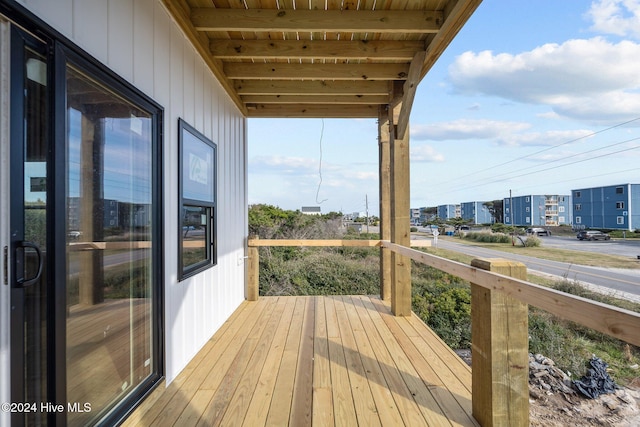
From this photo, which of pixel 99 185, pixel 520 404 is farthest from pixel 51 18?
pixel 520 404

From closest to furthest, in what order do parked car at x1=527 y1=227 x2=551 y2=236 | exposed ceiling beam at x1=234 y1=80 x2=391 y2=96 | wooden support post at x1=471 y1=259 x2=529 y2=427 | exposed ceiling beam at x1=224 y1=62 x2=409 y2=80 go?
wooden support post at x1=471 y1=259 x2=529 y2=427, exposed ceiling beam at x1=224 y1=62 x2=409 y2=80, exposed ceiling beam at x1=234 y1=80 x2=391 y2=96, parked car at x1=527 y1=227 x2=551 y2=236

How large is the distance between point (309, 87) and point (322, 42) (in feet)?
2.69

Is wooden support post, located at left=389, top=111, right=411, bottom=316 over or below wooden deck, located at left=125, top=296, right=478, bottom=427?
over

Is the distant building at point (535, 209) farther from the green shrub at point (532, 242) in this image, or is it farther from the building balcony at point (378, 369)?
the building balcony at point (378, 369)

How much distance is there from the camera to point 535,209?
34.7 ft

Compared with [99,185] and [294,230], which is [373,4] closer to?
[99,185]

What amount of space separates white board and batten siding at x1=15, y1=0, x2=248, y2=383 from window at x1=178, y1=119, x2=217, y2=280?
91mm

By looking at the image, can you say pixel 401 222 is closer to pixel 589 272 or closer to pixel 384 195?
pixel 384 195

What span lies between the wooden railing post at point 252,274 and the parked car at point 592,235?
6.29 m

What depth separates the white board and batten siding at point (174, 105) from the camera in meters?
1.40

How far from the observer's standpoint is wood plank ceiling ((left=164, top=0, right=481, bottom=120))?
235 centimetres

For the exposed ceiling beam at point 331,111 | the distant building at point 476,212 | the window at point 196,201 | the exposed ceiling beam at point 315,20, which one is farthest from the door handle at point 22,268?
the distant building at point 476,212

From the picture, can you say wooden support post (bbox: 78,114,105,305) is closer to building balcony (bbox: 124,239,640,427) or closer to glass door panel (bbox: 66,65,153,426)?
glass door panel (bbox: 66,65,153,426)

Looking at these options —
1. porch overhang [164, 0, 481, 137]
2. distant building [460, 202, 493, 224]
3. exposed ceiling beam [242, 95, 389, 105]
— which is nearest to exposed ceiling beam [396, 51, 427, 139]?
porch overhang [164, 0, 481, 137]
